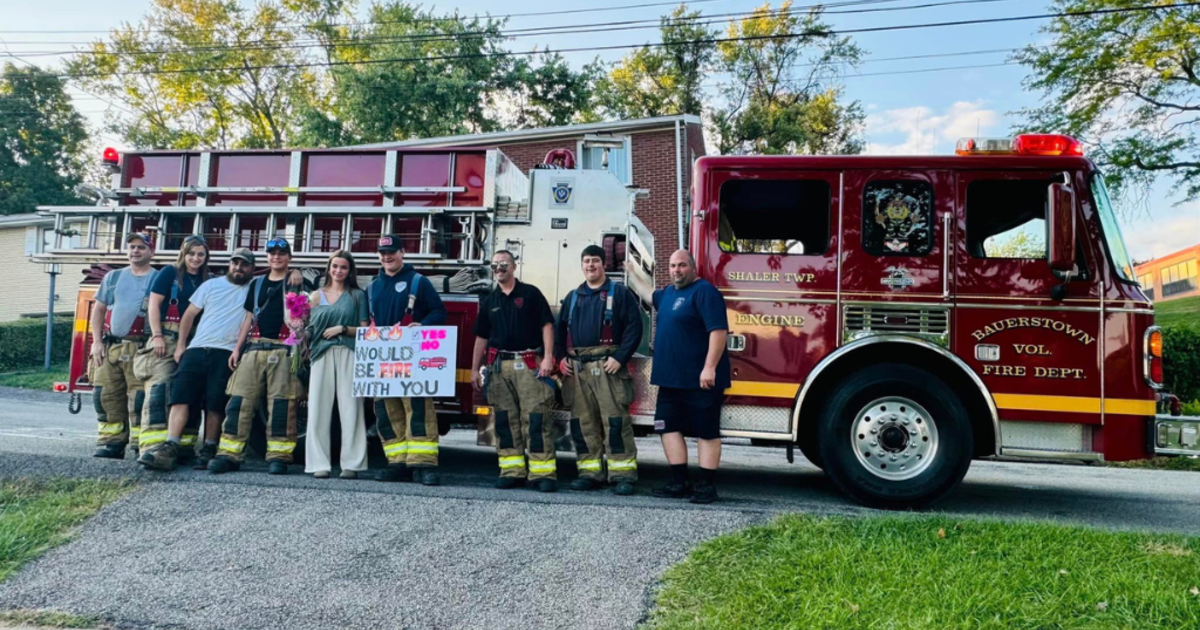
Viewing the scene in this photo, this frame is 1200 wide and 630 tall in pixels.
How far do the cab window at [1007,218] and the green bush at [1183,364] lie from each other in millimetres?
8940

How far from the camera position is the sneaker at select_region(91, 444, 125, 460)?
6.15m

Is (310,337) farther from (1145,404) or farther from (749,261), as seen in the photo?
(1145,404)

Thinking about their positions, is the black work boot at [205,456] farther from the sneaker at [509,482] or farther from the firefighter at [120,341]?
the sneaker at [509,482]

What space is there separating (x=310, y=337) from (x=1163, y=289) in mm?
47706

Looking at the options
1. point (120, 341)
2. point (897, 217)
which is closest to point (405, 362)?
point (120, 341)

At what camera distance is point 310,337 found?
5.86m

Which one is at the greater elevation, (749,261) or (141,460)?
(749,261)

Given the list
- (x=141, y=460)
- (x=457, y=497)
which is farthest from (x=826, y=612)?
(x=141, y=460)

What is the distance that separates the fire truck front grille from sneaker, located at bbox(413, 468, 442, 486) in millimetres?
3195

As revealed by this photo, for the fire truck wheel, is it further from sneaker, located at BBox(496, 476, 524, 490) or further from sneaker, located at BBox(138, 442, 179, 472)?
sneaker, located at BBox(138, 442, 179, 472)

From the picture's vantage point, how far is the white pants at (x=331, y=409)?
5.79m

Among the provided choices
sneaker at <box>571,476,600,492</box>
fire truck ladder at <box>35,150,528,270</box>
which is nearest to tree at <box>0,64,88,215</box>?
fire truck ladder at <box>35,150,528,270</box>

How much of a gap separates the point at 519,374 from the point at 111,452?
11.7 ft

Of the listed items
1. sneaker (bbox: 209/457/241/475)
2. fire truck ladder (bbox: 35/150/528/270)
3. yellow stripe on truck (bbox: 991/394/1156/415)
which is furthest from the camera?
fire truck ladder (bbox: 35/150/528/270)
